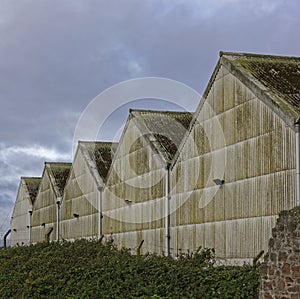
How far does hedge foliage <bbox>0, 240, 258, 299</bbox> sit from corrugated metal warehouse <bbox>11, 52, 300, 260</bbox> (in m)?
1.58

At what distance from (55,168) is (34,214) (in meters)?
5.66

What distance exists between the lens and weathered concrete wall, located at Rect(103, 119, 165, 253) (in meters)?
35.2

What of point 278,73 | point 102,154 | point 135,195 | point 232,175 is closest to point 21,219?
point 102,154

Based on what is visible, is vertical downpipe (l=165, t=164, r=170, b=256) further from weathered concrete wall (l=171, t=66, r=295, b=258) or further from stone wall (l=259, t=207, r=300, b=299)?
stone wall (l=259, t=207, r=300, b=299)

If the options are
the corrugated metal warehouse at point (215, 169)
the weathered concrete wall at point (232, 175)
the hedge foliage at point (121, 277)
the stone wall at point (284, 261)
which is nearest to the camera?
the stone wall at point (284, 261)

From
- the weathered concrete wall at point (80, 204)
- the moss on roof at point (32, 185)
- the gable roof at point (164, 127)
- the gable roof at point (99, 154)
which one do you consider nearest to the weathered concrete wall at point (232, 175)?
the gable roof at point (164, 127)

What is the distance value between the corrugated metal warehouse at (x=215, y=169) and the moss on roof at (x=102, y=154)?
1396 millimetres

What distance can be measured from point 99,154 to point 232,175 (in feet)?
75.1

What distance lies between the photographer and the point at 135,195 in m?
38.4

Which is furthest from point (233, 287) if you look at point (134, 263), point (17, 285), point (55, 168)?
point (55, 168)

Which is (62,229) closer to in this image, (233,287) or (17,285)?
(17,285)

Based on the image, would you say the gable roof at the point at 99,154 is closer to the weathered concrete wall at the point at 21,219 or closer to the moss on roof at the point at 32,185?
the weathered concrete wall at the point at 21,219

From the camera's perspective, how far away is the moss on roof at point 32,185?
217ft

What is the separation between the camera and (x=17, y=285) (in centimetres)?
3189
